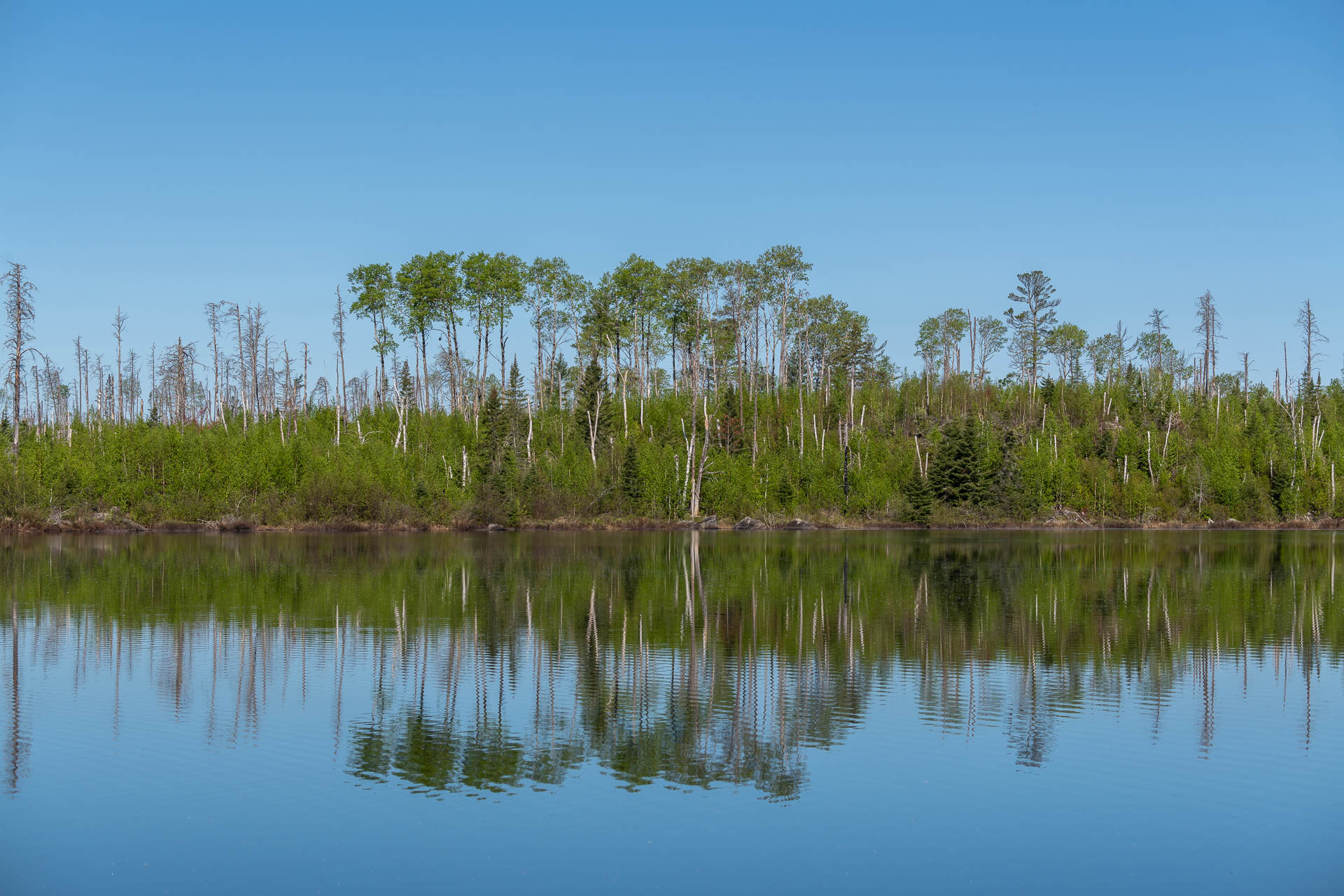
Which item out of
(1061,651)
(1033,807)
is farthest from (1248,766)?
(1061,651)

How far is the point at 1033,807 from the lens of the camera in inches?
474

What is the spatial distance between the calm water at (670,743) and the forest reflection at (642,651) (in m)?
0.11

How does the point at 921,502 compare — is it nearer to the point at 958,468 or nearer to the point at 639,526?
the point at 958,468

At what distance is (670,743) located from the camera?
1459cm

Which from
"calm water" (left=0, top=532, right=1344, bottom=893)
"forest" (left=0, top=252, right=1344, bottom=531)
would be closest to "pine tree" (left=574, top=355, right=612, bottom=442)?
"forest" (left=0, top=252, right=1344, bottom=531)

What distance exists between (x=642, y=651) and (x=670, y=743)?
279 inches

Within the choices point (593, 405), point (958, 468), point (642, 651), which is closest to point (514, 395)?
point (593, 405)

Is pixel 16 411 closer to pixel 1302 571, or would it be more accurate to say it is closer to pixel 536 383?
pixel 536 383

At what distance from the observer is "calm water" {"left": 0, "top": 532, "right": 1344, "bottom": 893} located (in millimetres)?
10453

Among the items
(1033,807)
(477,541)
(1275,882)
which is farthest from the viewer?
(477,541)

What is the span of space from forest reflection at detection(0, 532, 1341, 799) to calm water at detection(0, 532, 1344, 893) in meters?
0.11

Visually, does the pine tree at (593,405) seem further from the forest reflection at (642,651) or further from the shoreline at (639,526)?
the forest reflection at (642,651)

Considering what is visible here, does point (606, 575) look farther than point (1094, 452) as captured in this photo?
No

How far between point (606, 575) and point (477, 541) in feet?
75.8
